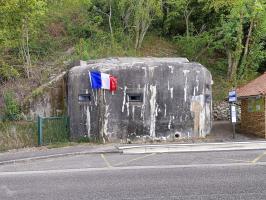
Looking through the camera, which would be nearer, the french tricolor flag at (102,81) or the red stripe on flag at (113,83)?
the french tricolor flag at (102,81)

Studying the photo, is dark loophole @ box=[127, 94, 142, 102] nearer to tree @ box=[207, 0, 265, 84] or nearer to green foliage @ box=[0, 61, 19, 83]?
green foliage @ box=[0, 61, 19, 83]

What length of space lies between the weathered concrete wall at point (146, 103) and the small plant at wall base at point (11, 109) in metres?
3.63

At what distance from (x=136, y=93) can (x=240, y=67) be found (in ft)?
38.7

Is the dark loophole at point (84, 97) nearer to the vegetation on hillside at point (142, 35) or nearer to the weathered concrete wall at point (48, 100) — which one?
the weathered concrete wall at point (48, 100)

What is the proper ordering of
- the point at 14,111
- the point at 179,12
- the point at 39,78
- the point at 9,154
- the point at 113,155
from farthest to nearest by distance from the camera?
the point at 179,12
the point at 39,78
the point at 14,111
the point at 9,154
the point at 113,155

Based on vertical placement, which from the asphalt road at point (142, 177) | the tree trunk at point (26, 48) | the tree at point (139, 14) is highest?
the tree at point (139, 14)

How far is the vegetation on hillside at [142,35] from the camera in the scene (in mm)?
26812

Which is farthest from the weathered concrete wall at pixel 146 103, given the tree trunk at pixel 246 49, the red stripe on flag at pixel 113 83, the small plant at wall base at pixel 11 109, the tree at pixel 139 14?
the tree trunk at pixel 246 49

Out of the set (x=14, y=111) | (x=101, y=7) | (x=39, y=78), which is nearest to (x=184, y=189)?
(x=14, y=111)

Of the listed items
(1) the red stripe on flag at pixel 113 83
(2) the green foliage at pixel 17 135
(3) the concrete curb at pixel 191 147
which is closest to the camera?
(3) the concrete curb at pixel 191 147

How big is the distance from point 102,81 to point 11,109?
5331 mm

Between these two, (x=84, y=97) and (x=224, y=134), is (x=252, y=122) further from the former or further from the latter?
(x=84, y=97)

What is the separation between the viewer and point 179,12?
33.1 m

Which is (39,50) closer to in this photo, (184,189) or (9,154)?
(9,154)
